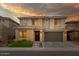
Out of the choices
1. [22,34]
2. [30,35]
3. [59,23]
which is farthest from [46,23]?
[22,34]

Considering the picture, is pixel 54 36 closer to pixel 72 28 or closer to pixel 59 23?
pixel 59 23

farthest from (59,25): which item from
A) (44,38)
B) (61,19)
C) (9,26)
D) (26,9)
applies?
(9,26)

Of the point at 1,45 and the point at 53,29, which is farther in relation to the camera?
the point at 53,29

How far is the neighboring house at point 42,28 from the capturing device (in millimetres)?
8805

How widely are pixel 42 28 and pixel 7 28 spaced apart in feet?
5.73

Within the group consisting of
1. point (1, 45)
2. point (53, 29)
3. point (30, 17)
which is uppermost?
point (30, 17)

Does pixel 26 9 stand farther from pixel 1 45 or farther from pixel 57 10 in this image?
pixel 1 45

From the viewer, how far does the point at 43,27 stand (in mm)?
8984

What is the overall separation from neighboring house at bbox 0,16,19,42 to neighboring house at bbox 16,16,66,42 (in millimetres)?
264

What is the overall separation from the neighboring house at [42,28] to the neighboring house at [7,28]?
264mm

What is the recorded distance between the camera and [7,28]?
9258 millimetres

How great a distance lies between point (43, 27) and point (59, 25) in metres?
0.76

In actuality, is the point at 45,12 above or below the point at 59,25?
above

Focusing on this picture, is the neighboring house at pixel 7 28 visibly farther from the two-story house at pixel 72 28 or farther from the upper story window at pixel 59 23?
the two-story house at pixel 72 28
